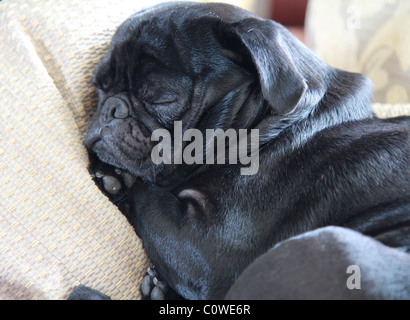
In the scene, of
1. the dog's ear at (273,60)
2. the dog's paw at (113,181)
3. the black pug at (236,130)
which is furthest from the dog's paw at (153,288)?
the dog's ear at (273,60)

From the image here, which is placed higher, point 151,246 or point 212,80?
point 212,80

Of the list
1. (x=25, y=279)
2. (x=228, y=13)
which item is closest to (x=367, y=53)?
(x=228, y=13)

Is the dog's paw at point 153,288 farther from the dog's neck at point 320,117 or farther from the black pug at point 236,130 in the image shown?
the dog's neck at point 320,117

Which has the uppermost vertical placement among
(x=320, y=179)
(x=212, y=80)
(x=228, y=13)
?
(x=228, y=13)

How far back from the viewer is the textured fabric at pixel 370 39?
1.65m

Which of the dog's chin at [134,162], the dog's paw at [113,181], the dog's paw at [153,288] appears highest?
the dog's chin at [134,162]

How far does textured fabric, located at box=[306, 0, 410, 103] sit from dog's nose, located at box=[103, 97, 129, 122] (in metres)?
1.12

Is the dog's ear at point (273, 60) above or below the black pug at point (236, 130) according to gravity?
above

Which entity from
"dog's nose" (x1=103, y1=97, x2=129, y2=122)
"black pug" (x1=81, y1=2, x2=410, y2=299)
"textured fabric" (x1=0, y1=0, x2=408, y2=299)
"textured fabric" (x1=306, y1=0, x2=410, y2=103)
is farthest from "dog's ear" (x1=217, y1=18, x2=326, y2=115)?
"textured fabric" (x1=306, y1=0, x2=410, y2=103)

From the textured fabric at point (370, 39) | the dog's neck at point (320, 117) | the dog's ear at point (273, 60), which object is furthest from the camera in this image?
the textured fabric at point (370, 39)
